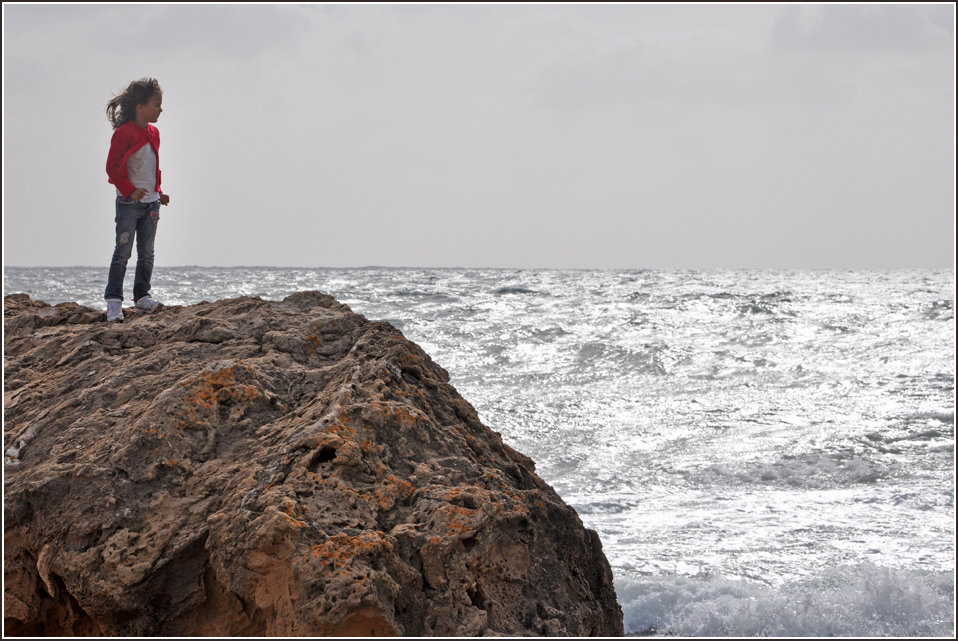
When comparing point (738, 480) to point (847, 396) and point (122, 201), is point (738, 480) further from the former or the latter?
point (122, 201)

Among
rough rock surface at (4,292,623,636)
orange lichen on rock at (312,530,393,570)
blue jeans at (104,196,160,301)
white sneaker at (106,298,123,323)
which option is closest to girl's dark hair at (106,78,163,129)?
blue jeans at (104,196,160,301)

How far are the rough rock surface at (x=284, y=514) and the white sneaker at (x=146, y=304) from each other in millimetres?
1269

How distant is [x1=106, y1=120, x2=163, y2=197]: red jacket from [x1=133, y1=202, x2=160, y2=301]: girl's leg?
173mm

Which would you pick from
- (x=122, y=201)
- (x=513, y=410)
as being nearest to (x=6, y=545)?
(x=122, y=201)

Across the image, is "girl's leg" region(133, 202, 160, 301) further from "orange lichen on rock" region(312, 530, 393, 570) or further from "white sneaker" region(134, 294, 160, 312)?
"orange lichen on rock" region(312, 530, 393, 570)

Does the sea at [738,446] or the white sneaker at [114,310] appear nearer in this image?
the white sneaker at [114,310]

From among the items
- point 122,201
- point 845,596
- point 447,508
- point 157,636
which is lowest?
point 845,596

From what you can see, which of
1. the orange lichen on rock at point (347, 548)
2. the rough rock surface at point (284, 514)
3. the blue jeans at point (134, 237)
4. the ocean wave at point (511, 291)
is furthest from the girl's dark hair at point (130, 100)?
the ocean wave at point (511, 291)

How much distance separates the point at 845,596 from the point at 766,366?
7846 millimetres

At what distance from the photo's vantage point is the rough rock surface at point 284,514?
1929 mm

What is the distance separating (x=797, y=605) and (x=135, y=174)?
413 centimetres

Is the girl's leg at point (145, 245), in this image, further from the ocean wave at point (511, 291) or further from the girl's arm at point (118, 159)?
the ocean wave at point (511, 291)

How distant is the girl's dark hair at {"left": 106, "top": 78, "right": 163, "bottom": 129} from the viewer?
4199 millimetres

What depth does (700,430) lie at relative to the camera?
8.47 m
